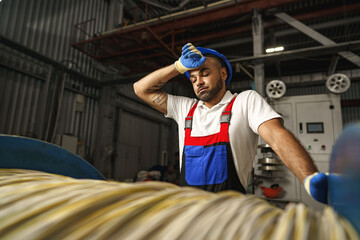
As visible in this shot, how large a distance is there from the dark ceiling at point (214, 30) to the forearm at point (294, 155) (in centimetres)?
359

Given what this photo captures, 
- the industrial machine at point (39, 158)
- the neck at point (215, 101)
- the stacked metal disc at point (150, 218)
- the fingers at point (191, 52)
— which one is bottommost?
the stacked metal disc at point (150, 218)

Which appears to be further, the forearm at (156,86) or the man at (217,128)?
the forearm at (156,86)

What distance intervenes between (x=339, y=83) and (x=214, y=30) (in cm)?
314

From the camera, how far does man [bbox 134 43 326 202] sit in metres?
1.30

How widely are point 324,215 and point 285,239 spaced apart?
116 millimetres

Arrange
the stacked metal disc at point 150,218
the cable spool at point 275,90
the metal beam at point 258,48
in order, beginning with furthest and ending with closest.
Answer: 1. the cable spool at point 275,90
2. the metal beam at point 258,48
3. the stacked metal disc at point 150,218

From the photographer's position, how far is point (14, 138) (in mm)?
734

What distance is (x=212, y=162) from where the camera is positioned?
139 centimetres

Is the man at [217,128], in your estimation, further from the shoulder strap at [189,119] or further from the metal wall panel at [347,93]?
the metal wall panel at [347,93]

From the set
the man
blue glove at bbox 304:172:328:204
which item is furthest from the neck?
blue glove at bbox 304:172:328:204

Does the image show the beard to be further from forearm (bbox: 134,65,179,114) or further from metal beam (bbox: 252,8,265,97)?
metal beam (bbox: 252,8,265,97)

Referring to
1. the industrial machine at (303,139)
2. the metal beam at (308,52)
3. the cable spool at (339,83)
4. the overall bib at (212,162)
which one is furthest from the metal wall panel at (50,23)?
the cable spool at (339,83)

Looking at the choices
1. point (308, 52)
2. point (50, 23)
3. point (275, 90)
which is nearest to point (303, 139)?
point (275, 90)

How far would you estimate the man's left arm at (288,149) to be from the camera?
2.87 ft
